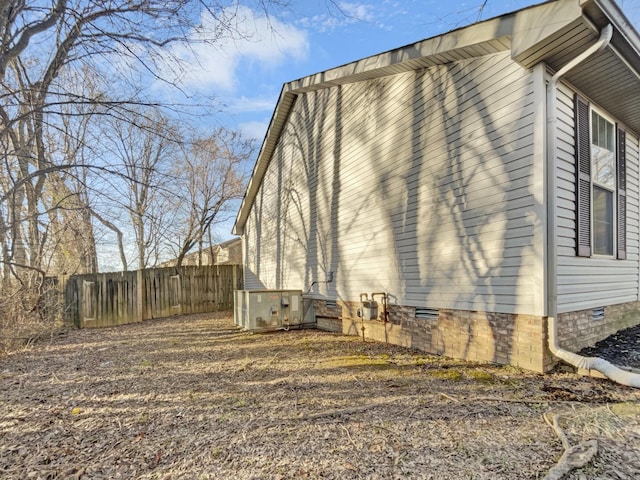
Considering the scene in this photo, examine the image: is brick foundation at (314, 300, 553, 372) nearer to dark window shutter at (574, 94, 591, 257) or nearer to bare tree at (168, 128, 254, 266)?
dark window shutter at (574, 94, 591, 257)

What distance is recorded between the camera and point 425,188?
5.73 m

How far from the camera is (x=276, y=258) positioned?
1155 cm

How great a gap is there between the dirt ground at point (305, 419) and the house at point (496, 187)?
0.96m

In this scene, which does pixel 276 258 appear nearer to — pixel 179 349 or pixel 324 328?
pixel 324 328

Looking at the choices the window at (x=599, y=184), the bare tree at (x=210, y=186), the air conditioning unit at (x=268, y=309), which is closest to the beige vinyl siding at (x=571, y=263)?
the window at (x=599, y=184)

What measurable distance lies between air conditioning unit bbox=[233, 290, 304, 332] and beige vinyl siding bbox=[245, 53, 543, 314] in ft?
2.49

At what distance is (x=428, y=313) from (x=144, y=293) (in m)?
8.99

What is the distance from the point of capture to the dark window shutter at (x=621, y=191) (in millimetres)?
5697

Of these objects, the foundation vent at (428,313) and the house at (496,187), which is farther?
the foundation vent at (428,313)

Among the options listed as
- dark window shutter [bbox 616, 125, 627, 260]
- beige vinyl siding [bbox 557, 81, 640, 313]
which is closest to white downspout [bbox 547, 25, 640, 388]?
beige vinyl siding [bbox 557, 81, 640, 313]


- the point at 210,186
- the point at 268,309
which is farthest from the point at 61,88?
the point at 210,186

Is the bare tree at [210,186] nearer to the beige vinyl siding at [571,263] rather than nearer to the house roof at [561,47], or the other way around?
the house roof at [561,47]

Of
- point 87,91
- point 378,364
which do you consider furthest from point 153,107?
point 378,364

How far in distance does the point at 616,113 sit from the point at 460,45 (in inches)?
120
